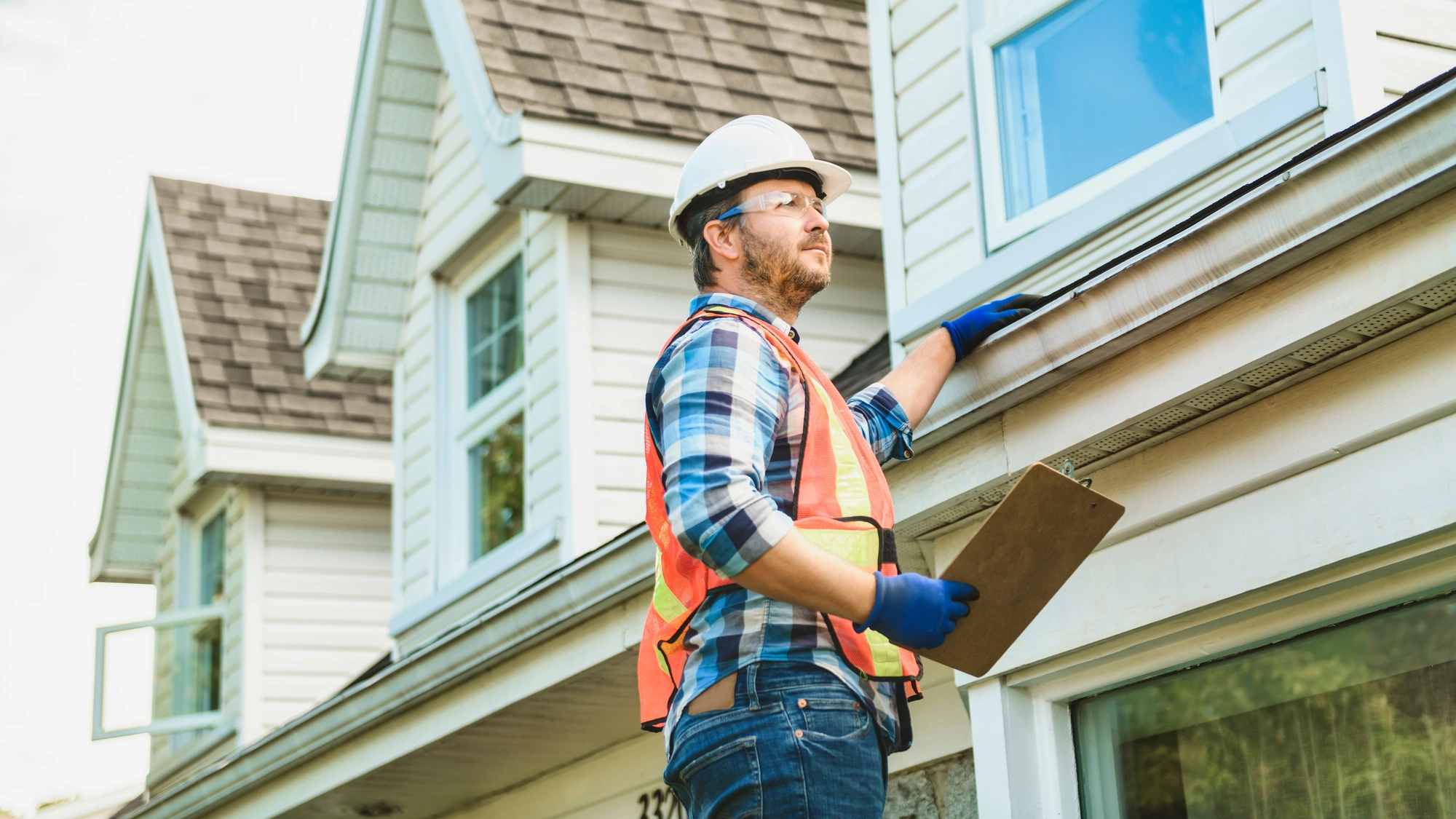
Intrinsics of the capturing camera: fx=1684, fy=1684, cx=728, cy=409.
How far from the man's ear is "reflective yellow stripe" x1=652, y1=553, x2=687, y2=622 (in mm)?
615

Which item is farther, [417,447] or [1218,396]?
[417,447]

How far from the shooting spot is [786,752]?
2.76m

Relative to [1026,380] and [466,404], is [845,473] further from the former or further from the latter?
[466,404]

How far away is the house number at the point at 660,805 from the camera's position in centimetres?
675

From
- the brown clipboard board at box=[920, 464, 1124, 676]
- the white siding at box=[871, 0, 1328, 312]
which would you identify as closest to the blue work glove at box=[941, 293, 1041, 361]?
the white siding at box=[871, 0, 1328, 312]

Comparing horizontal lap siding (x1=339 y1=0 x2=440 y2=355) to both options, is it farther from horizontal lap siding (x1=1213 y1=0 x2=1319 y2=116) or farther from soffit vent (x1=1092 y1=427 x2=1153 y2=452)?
soffit vent (x1=1092 y1=427 x2=1153 y2=452)

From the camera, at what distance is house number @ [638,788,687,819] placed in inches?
266

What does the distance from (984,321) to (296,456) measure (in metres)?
8.47

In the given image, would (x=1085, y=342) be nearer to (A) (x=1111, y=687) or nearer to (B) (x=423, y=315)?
(A) (x=1111, y=687)

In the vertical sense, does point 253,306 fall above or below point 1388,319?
above

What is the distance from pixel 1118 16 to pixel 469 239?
487 cm

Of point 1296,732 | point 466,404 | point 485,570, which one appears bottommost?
point 1296,732

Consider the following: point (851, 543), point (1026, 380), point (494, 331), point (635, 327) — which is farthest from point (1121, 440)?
point (494, 331)

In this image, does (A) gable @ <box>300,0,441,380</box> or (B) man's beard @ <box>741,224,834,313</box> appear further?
(A) gable @ <box>300,0,441,380</box>
